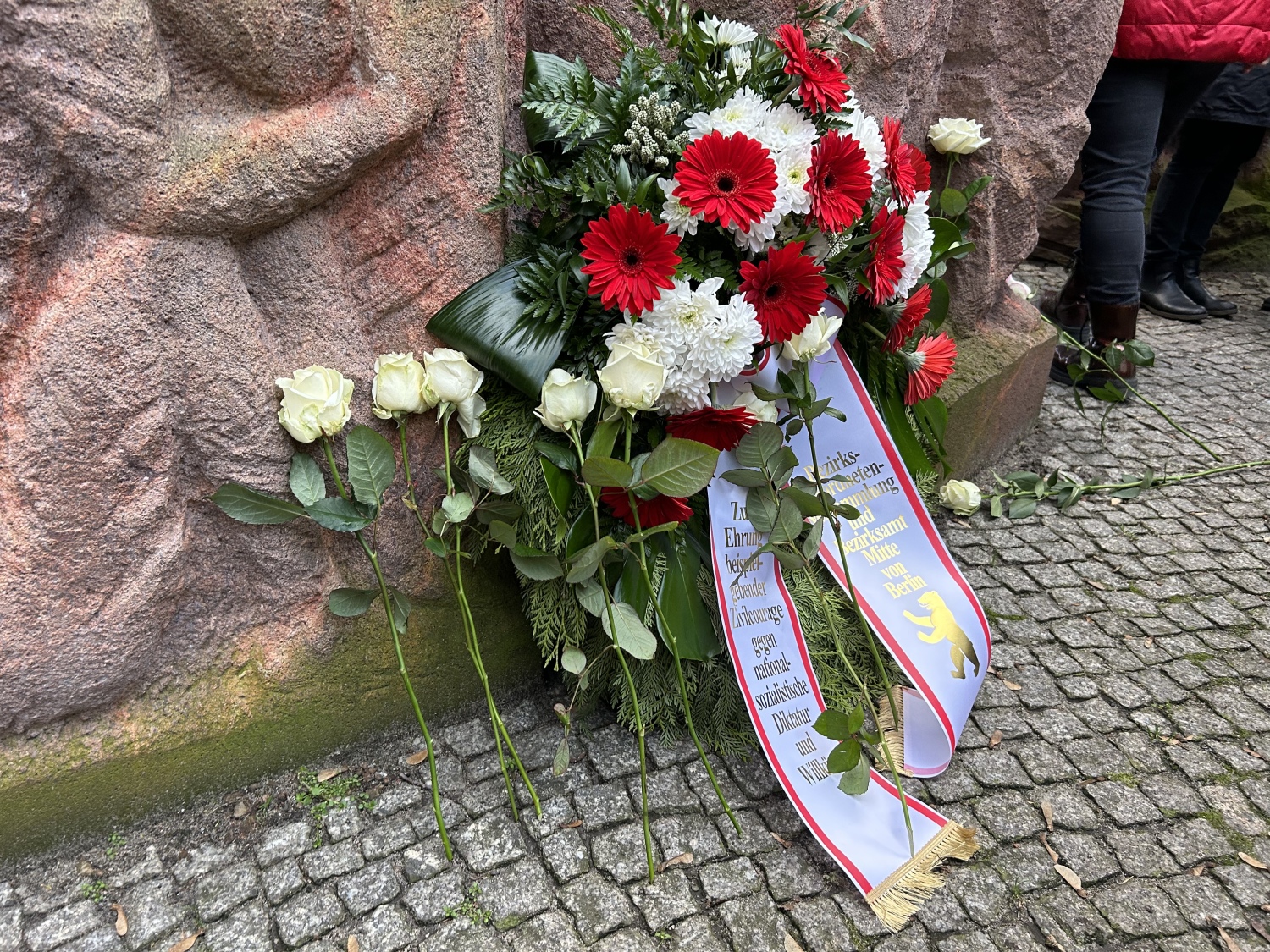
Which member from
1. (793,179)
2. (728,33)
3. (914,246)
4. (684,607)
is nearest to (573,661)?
(684,607)

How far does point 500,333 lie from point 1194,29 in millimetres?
2758

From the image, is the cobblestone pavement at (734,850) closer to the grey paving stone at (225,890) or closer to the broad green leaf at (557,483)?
the grey paving stone at (225,890)

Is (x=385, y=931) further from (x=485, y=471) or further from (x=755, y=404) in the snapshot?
(x=755, y=404)

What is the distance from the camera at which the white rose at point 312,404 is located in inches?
65.2

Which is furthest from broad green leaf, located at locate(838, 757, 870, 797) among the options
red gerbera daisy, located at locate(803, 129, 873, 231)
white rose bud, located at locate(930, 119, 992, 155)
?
white rose bud, located at locate(930, 119, 992, 155)

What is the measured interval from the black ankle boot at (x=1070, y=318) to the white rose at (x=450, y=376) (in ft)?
9.21

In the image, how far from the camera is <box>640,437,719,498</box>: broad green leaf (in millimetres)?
1691

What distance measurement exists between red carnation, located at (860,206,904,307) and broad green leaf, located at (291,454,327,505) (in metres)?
1.22

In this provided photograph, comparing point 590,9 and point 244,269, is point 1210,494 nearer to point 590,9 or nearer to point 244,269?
point 590,9

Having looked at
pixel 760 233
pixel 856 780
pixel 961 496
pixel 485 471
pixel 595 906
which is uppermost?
pixel 760 233

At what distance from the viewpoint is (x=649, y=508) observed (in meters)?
1.87

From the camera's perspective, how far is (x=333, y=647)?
6.19ft

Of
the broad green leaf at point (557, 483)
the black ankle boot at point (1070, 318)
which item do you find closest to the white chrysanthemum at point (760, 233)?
the broad green leaf at point (557, 483)

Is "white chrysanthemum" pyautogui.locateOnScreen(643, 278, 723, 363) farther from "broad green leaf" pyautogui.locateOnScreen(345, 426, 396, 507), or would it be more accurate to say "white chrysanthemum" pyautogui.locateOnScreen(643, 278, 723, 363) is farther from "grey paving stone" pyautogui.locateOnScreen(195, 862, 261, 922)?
"grey paving stone" pyautogui.locateOnScreen(195, 862, 261, 922)
